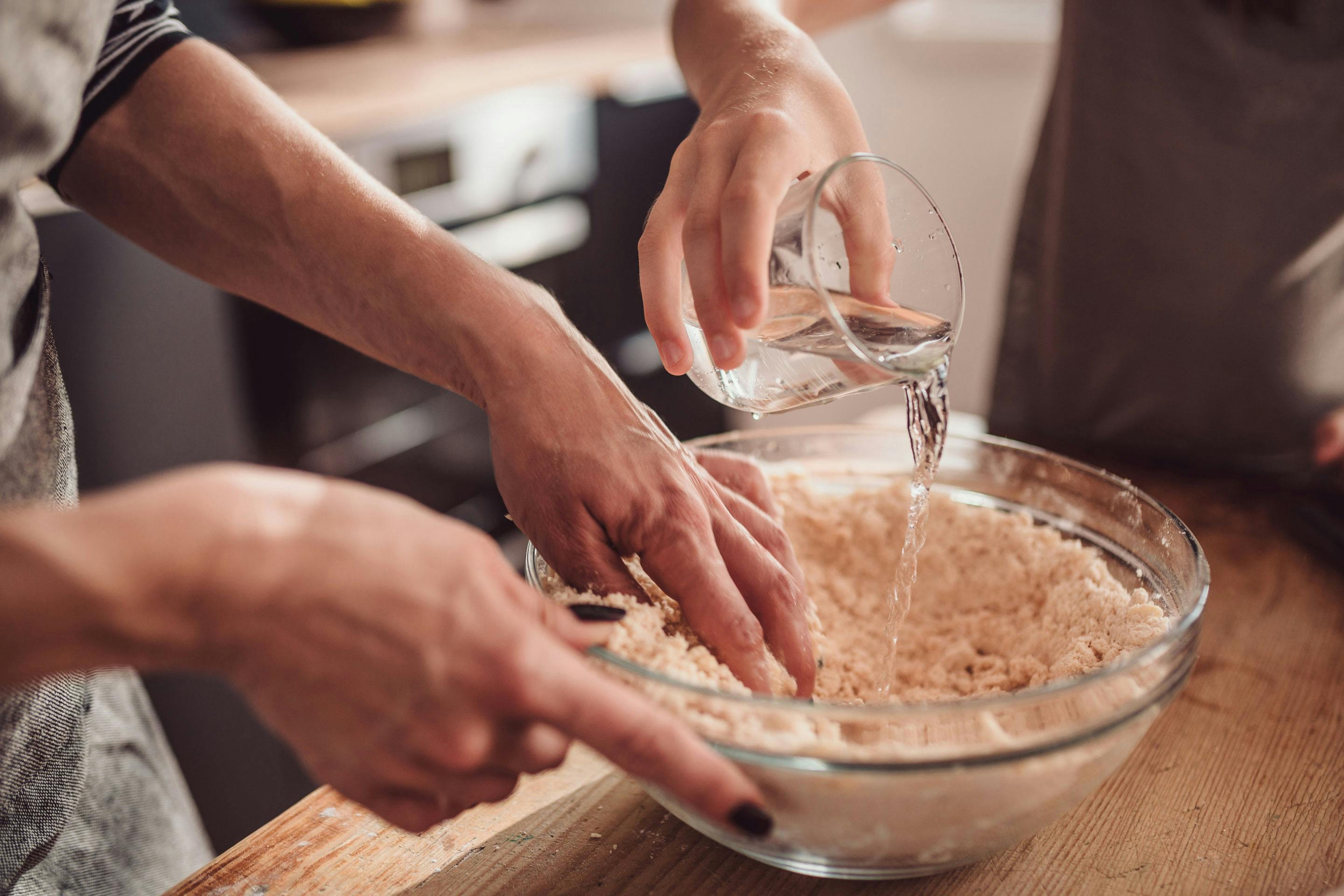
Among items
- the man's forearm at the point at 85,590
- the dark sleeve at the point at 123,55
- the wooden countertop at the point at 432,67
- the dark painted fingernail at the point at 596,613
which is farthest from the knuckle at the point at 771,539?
the wooden countertop at the point at 432,67

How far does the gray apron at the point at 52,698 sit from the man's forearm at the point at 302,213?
13 centimetres

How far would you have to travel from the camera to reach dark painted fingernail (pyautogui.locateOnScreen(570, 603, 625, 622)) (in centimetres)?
59

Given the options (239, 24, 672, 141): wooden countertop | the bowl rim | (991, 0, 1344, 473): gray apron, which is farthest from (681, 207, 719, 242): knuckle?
(239, 24, 672, 141): wooden countertop

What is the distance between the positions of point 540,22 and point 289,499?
2824 millimetres

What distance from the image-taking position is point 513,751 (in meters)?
0.46

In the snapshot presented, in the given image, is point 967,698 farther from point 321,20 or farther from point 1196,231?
point 321,20

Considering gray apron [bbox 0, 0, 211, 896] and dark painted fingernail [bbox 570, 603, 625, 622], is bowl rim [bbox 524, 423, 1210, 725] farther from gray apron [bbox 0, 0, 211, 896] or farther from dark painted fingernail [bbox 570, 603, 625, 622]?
gray apron [bbox 0, 0, 211, 896]

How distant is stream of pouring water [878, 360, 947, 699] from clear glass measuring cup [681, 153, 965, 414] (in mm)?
26

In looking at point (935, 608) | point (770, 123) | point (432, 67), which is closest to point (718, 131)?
point (770, 123)

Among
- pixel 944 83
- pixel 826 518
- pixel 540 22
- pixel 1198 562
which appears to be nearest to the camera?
pixel 1198 562

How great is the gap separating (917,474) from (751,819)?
35 cm

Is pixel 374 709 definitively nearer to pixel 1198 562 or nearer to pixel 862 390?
pixel 862 390

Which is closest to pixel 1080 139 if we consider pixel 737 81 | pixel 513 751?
pixel 737 81

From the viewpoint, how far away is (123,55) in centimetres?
75
